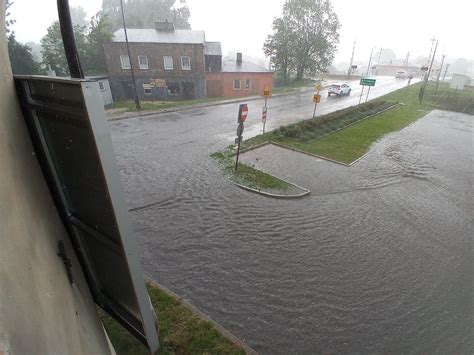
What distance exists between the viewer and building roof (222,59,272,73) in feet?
95.0

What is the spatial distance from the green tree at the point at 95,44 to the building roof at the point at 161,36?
4.40 feet

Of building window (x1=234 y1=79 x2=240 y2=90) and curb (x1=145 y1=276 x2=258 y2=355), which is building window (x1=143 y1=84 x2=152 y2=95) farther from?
curb (x1=145 y1=276 x2=258 y2=355)

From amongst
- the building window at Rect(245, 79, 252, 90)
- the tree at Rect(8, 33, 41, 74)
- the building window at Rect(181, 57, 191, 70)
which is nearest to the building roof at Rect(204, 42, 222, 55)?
the building window at Rect(181, 57, 191, 70)

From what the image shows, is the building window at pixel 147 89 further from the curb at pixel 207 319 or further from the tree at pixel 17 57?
the curb at pixel 207 319

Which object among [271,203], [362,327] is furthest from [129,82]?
[362,327]

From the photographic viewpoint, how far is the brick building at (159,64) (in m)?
24.3

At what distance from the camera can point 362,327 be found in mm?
4477

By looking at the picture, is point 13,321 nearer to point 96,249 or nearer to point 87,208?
point 87,208

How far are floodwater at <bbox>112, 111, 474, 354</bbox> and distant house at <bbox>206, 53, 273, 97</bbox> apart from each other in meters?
19.2

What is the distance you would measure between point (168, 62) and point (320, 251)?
24203 millimetres

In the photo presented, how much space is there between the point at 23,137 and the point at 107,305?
2.12 m

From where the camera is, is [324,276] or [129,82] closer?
[324,276]

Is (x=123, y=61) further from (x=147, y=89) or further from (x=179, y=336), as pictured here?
(x=179, y=336)

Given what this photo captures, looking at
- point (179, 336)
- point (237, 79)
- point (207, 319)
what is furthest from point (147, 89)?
point (179, 336)
